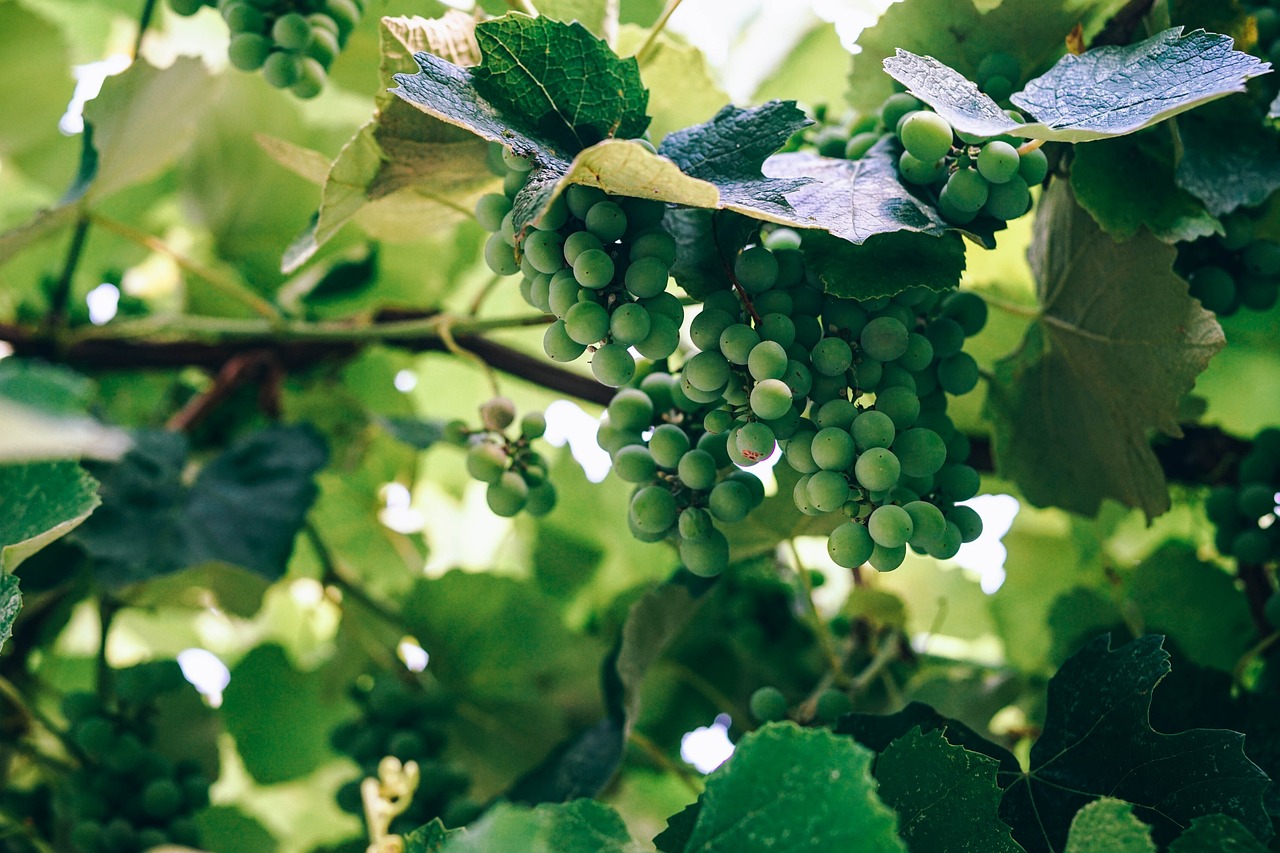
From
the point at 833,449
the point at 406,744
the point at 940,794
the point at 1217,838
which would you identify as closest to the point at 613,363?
the point at 833,449

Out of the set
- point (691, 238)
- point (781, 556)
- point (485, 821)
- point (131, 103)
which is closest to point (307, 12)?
point (131, 103)

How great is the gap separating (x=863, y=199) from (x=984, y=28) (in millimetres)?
266

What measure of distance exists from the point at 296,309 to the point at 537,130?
805 millimetres

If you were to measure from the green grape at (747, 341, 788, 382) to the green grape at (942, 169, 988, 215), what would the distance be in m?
0.16

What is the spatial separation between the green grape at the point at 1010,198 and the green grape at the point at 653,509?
0.95 ft

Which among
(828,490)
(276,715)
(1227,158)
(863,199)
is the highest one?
(1227,158)

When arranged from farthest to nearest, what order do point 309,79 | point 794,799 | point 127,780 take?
1. point 127,780
2. point 309,79
3. point 794,799

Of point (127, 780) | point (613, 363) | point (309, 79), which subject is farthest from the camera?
point (127, 780)

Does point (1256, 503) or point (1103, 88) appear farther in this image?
point (1256, 503)

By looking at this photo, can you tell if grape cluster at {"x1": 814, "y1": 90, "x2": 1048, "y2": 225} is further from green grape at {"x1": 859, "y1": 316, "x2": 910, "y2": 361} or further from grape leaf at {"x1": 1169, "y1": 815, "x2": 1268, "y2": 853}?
grape leaf at {"x1": 1169, "y1": 815, "x2": 1268, "y2": 853}

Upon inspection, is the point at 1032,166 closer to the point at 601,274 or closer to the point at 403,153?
the point at 601,274

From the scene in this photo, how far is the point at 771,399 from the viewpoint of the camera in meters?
0.62

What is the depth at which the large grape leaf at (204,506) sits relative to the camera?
1.02 meters

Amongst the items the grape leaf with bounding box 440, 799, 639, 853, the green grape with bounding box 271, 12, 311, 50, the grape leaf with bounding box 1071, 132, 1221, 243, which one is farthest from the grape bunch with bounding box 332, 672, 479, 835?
the grape leaf with bounding box 1071, 132, 1221, 243
